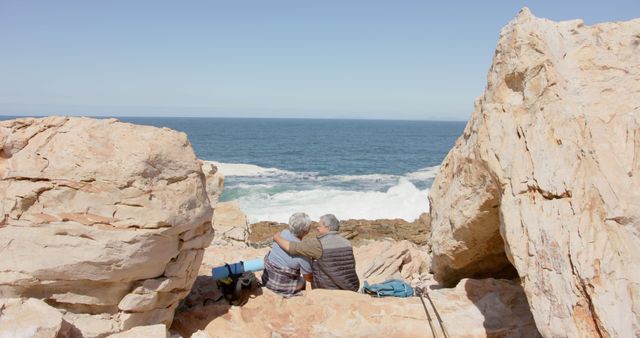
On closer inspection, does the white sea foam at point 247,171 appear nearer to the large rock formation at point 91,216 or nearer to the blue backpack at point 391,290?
the blue backpack at point 391,290

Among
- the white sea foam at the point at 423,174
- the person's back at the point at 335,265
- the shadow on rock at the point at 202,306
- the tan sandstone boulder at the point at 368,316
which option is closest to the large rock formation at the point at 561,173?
the tan sandstone boulder at the point at 368,316

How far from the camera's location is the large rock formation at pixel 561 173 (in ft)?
11.7

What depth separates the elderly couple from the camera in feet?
21.2

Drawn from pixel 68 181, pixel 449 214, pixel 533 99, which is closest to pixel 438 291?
pixel 449 214

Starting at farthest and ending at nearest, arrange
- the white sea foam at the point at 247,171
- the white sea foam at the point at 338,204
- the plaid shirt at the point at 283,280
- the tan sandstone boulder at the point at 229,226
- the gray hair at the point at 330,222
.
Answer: the white sea foam at the point at 247,171, the white sea foam at the point at 338,204, the tan sandstone boulder at the point at 229,226, the gray hair at the point at 330,222, the plaid shirt at the point at 283,280

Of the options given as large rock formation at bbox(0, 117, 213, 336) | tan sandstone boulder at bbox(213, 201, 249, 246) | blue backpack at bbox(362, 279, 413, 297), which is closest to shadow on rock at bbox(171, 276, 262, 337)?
large rock formation at bbox(0, 117, 213, 336)

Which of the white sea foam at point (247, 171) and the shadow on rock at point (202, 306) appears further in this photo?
the white sea foam at point (247, 171)

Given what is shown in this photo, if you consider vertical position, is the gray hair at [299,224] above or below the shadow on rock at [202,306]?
above

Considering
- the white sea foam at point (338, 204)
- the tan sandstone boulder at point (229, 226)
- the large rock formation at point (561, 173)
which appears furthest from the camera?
the white sea foam at point (338, 204)

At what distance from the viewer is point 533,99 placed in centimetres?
490

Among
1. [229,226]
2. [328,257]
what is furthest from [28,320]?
[229,226]

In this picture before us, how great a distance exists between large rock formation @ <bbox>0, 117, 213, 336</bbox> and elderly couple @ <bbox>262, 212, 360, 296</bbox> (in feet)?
5.57

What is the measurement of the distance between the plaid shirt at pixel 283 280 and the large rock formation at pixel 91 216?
167 centimetres

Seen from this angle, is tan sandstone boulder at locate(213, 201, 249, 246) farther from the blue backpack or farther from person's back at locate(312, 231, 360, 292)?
the blue backpack
